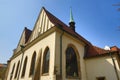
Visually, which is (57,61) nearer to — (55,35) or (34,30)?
(55,35)

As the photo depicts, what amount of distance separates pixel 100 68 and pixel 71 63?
309cm

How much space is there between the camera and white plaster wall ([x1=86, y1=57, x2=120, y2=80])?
1033 centimetres

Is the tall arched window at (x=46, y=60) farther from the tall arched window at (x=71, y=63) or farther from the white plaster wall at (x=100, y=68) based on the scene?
the white plaster wall at (x=100, y=68)

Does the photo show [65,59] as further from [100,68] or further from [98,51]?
[98,51]

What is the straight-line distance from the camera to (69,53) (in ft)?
37.0

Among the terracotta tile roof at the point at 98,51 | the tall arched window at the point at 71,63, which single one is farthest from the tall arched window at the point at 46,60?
the terracotta tile roof at the point at 98,51

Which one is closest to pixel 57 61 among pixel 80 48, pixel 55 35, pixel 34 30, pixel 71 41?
pixel 55 35

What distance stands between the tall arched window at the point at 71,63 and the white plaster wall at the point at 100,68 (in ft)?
5.71

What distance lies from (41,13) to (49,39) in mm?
5256

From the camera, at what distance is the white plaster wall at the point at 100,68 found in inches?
407

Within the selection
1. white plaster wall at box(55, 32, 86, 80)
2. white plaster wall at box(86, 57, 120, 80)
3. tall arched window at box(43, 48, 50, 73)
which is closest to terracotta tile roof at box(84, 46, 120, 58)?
white plaster wall at box(86, 57, 120, 80)

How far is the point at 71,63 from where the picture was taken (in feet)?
36.2

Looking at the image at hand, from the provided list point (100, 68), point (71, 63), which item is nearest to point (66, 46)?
point (71, 63)

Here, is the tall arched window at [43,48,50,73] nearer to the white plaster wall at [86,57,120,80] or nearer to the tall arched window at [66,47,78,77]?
the tall arched window at [66,47,78,77]
